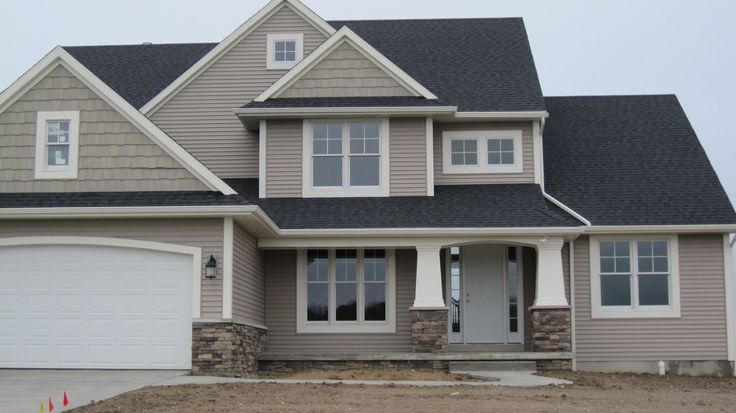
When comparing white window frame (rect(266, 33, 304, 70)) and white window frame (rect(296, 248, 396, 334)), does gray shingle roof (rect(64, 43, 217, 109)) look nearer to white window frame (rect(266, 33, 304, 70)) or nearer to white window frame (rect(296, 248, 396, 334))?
white window frame (rect(266, 33, 304, 70))

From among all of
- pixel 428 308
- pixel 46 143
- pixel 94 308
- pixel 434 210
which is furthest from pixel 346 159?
pixel 94 308

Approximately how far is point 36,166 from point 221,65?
6.21 meters

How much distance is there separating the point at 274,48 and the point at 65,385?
1039 centimetres

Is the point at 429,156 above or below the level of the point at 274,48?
below

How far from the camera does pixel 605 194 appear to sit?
21016mm

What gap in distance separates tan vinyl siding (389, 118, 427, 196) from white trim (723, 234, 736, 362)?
6.41 meters

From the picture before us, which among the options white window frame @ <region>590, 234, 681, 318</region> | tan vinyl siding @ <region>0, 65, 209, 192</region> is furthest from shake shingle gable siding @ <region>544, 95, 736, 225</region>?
tan vinyl siding @ <region>0, 65, 209, 192</region>

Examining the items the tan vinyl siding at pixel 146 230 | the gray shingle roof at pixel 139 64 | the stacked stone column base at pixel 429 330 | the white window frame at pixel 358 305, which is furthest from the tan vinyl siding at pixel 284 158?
the gray shingle roof at pixel 139 64

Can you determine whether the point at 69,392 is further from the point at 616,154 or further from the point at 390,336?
the point at 616,154

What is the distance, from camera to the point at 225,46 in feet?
73.0

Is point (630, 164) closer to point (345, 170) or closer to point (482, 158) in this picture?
point (482, 158)

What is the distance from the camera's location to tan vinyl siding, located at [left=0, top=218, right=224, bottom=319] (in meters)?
16.9

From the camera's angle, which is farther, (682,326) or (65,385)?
(682,326)

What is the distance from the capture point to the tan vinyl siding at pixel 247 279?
17.3 m
